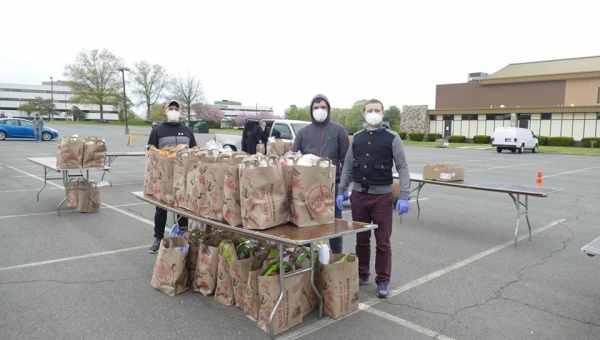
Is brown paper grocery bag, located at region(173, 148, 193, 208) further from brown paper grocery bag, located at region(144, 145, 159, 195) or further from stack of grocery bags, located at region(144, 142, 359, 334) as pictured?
brown paper grocery bag, located at region(144, 145, 159, 195)

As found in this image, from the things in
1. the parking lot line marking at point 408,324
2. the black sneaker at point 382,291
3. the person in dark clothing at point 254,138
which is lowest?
the parking lot line marking at point 408,324

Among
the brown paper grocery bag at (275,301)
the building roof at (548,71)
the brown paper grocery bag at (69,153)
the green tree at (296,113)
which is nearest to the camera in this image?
the brown paper grocery bag at (275,301)

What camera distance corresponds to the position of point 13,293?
14.3 feet

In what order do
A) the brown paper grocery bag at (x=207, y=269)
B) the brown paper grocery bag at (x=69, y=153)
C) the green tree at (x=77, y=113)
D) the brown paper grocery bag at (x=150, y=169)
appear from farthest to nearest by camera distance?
1. the green tree at (x=77, y=113)
2. the brown paper grocery bag at (x=69, y=153)
3. the brown paper grocery bag at (x=150, y=169)
4. the brown paper grocery bag at (x=207, y=269)

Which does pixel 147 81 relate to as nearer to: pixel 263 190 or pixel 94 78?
pixel 94 78

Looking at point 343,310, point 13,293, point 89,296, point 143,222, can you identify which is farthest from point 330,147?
point 143,222

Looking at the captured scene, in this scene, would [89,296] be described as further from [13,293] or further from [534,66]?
[534,66]

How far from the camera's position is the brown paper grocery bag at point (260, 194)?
3.54 meters

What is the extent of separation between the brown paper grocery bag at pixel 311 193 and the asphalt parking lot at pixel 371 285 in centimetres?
93

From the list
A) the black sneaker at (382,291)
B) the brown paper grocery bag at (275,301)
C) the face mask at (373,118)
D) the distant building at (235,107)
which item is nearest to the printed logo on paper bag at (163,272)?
the brown paper grocery bag at (275,301)

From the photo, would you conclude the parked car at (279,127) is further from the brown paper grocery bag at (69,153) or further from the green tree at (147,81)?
the green tree at (147,81)

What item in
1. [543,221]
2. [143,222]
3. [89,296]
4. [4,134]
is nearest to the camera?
[89,296]

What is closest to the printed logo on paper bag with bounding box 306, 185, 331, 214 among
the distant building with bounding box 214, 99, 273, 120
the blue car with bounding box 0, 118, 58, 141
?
the blue car with bounding box 0, 118, 58, 141

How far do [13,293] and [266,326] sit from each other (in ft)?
8.74
